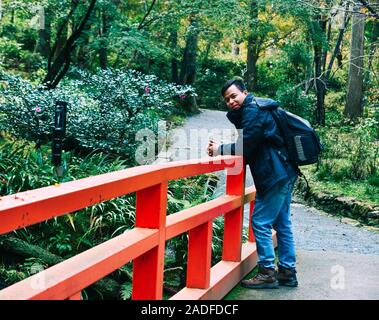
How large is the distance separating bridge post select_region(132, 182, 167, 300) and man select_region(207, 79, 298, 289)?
4.60 feet

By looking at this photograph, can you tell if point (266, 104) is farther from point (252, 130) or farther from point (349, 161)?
point (349, 161)

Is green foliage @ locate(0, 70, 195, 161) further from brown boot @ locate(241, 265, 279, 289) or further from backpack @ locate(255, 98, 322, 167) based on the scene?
backpack @ locate(255, 98, 322, 167)

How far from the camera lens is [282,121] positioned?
A: 446 cm

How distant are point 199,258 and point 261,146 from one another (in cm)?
105

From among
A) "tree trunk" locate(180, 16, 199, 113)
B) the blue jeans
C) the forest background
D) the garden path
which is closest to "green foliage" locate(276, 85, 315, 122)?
the forest background

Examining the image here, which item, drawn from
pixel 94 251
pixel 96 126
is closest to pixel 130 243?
pixel 94 251

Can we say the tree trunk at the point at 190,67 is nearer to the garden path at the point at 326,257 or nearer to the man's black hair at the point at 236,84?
the garden path at the point at 326,257

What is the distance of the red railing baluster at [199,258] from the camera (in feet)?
13.1

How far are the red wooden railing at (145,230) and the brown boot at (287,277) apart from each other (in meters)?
0.36

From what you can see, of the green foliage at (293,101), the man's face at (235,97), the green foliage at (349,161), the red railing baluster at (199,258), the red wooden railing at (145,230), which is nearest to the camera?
the red wooden railing at (145,230)

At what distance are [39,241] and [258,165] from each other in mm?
3239

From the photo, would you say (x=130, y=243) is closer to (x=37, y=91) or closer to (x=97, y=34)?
(x=37, y=91)
